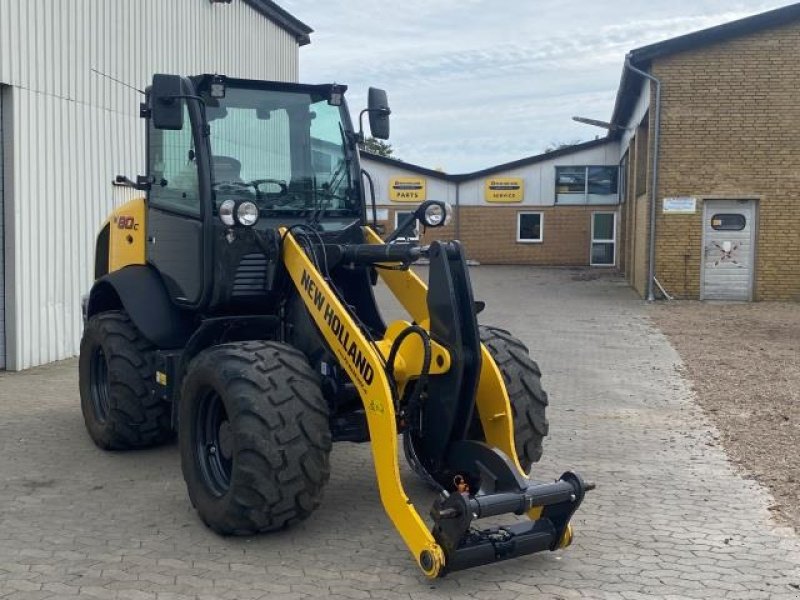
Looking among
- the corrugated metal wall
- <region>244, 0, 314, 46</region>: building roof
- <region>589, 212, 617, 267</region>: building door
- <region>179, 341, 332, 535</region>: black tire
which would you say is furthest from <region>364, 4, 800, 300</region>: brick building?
<region>179, 341, 332, 535</region>: black tire

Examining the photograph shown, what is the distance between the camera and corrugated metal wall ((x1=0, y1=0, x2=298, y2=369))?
432 inches

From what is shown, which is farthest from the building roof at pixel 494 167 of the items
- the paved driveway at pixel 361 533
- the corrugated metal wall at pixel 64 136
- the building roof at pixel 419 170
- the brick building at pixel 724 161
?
the paved driveway at pixel 361 533

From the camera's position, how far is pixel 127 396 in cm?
700

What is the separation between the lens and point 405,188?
116ft

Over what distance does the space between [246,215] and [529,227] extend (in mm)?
29626

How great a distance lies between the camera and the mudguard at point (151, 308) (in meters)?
6.88

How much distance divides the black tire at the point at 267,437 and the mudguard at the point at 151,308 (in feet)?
5.11

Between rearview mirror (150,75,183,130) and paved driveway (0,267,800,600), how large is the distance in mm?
2391

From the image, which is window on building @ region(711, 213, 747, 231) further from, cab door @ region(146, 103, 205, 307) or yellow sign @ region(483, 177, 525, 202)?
cab door @ region(146, 103, 205, 307)

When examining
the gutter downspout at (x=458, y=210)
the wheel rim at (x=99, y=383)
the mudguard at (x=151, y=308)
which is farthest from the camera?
the gutter downspout at (x=458, y=210)

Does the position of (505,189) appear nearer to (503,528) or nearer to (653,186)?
(653,186)

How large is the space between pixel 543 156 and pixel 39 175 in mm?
24912

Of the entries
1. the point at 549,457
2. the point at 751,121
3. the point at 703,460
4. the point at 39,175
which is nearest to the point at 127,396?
the point at 549,457

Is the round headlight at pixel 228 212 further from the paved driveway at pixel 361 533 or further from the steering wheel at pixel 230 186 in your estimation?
the paved driveway at pixel 361 533
